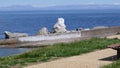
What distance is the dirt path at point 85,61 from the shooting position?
14258 millimetres

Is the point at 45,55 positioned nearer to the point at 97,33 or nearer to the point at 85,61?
the point at 85,61

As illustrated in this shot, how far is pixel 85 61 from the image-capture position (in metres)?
15.0

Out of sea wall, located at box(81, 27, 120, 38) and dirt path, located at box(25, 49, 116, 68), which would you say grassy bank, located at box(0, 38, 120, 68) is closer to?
dirt path, located at box(25, 49, 116, 68)

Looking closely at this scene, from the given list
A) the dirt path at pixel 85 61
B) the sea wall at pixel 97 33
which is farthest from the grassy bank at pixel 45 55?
the sea wall at pixel 97 33

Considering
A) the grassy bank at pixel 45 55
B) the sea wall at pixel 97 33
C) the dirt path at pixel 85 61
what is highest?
the grassy bank at pixel 45 55

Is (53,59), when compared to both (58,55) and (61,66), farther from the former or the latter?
(61,66)

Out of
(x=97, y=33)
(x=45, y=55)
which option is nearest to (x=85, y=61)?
(x=45, y=55)

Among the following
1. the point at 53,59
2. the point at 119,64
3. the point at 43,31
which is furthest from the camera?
the point at 43,31

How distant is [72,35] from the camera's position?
122 ft

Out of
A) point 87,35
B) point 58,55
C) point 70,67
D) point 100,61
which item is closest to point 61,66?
point 70,67

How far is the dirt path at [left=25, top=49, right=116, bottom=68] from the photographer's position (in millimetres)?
14258

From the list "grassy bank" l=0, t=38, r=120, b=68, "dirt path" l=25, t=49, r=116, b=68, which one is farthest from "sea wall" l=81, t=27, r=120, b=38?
"dirt path" l=25, t=49, r=116, b=68

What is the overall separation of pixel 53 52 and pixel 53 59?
1526 millimetres

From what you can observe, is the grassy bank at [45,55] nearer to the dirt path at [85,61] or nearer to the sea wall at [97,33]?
the dirt path at [85,61]
